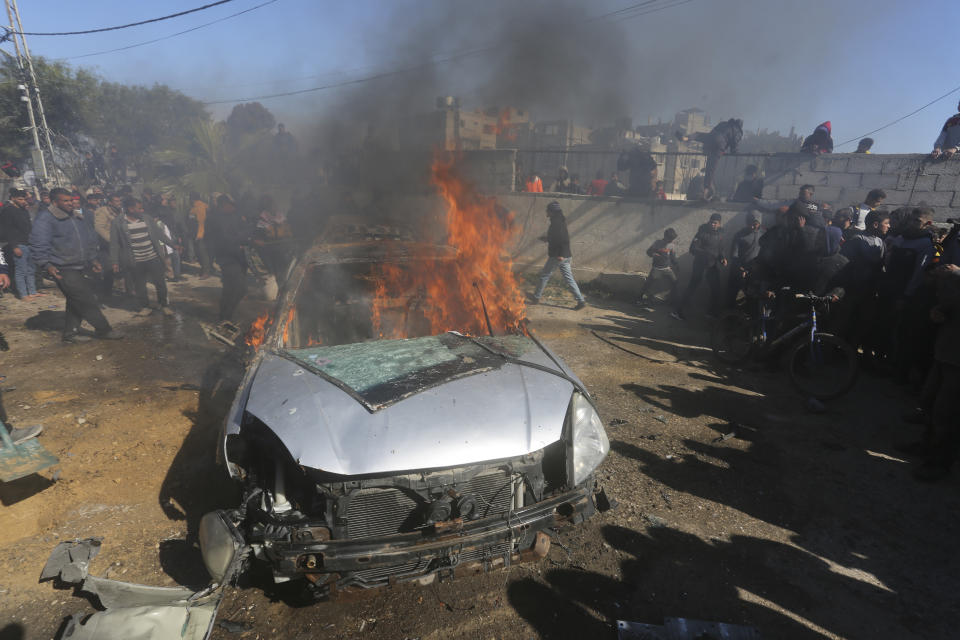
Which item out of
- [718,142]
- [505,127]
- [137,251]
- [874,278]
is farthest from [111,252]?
[718,142]

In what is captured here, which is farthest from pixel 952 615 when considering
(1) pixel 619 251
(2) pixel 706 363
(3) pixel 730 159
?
(3) pixel 730 159

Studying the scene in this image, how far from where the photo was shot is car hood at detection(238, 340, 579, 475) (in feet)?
7.16

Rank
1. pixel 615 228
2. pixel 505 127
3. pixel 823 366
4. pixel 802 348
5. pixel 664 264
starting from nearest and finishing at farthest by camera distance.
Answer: pixel 823 366
pixel 802 348
pixel 664 264
pixel 615 228
pixel 505 127

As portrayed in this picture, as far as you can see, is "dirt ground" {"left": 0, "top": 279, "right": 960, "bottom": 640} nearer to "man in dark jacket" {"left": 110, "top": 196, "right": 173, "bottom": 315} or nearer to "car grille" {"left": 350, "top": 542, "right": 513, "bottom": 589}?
"car grille" {"left": 350, "top": 542, "right": 513, "bottom": 589}

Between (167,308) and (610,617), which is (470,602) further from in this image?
(167,308)

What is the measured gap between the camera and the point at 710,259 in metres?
8.49

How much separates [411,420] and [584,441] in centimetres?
104

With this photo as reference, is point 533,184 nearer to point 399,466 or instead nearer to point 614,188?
point 614,188

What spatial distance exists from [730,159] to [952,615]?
9731 mm

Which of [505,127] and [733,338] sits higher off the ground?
[505,127]

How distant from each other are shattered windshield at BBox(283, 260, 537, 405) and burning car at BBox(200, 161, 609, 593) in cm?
2

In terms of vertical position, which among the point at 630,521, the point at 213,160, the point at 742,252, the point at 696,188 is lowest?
the point at 630,521

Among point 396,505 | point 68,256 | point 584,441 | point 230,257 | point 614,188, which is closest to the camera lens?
point 396,505

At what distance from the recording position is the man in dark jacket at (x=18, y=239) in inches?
318
